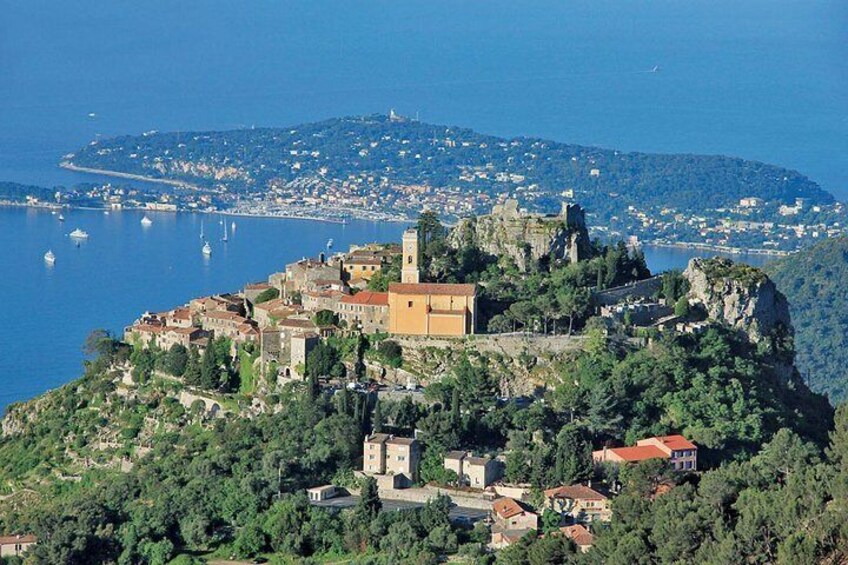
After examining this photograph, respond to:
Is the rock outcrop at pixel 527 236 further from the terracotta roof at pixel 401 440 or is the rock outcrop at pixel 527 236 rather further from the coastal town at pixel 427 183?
the coastal town at pixel 427 183

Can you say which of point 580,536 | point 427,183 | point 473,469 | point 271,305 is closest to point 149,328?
point 271,305

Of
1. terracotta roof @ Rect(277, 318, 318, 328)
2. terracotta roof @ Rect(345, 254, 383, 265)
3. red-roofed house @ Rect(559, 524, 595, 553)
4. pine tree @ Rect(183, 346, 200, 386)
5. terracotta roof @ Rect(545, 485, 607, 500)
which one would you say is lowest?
red-roofed house @ Rect(559, 524, 595, 553)

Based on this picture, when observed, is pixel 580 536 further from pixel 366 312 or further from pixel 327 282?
pixel 327 282

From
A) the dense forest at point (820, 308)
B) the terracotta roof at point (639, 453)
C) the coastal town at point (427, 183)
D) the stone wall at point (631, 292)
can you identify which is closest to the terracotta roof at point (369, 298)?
the stone wall at point (631, 292)

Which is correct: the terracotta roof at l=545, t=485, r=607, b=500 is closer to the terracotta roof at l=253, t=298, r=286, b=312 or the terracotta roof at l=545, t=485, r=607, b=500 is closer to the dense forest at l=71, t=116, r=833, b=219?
the terracotta roof at l=253, t=298, r=286, b=312

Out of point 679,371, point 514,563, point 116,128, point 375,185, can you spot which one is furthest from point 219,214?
point 514,563

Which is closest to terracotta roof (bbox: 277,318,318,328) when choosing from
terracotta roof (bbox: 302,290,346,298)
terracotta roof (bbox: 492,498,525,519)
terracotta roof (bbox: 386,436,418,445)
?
terracotta roof (bbox: 302,290,346,298)
